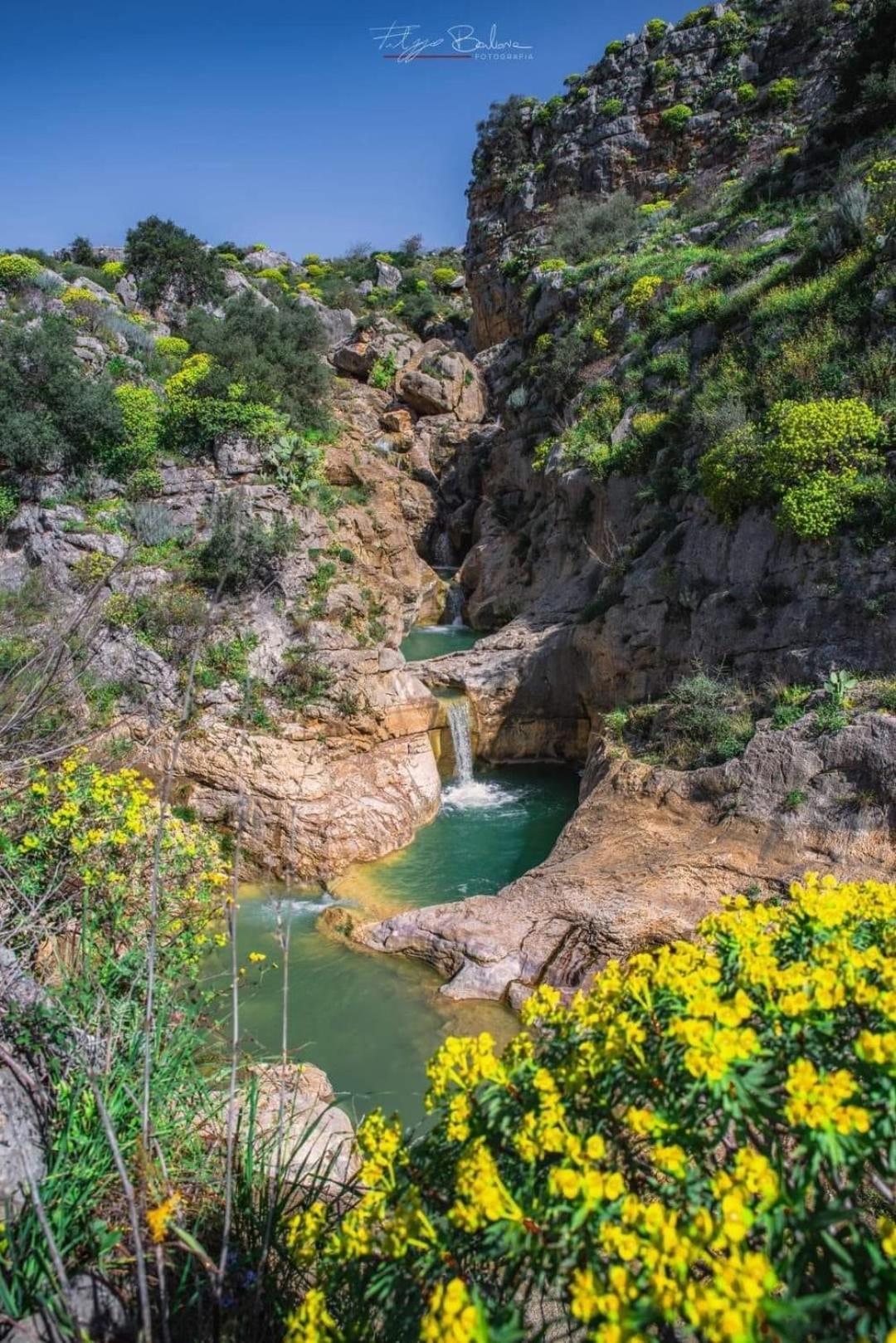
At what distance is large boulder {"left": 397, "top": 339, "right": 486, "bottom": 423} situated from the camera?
30922 mm

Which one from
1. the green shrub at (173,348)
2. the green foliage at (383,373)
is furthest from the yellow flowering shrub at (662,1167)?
the green foliage at (383,373)

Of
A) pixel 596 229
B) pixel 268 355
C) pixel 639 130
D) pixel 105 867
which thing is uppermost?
pixel 639 130

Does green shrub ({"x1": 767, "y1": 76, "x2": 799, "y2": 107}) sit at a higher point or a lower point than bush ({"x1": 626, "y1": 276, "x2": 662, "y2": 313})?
higher

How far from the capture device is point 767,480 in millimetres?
11250

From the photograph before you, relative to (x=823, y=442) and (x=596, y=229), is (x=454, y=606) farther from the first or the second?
(x=596, y=229)

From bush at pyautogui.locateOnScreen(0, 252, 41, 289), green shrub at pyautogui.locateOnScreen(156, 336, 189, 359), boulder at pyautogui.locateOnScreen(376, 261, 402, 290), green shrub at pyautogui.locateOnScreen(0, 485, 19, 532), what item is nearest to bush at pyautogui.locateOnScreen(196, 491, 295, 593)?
green shrub at pyautogui.locateOnScreen(0, 485, 19, 532)

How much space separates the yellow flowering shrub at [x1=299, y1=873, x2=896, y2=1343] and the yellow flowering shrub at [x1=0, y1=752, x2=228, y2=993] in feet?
9.56

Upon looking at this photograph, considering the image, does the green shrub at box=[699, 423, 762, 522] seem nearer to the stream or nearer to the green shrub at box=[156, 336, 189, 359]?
the stream

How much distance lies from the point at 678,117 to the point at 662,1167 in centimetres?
4025

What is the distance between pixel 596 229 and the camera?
2841 centimetres

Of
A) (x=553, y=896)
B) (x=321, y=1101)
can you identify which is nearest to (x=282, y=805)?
(x=553, y=896)

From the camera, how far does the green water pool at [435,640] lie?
20203 millimetres

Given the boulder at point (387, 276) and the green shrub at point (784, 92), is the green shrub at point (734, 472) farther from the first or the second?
the boulder at point (387, 276)

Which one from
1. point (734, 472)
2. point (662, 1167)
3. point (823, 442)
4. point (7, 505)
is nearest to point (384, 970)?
point (662, 1167)
